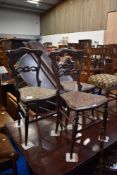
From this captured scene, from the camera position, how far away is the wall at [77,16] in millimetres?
8820

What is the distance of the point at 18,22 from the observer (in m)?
12.9

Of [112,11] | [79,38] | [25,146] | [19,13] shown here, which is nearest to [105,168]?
[25,146]

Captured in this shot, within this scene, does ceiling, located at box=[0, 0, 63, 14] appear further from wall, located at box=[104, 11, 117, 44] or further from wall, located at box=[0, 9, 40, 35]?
wall, located at box=[104, 11, 117, 44]

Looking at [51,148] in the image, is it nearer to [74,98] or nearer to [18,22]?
[74,98]

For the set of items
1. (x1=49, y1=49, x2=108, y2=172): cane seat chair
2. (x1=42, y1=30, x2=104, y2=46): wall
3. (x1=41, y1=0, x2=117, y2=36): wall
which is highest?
(x1=41, y1=0, x2=117, y2=36): wall

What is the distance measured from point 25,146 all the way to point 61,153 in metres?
0.40

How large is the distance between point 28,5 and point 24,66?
10.5 m

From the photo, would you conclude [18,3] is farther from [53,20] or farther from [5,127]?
[5,127]

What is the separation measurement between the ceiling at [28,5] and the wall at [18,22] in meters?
0.50

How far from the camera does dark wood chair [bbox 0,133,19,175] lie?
1.48 metres

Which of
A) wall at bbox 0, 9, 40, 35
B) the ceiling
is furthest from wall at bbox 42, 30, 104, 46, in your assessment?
the ceiling

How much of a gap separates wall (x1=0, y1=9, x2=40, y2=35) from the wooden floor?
11547 millimetres

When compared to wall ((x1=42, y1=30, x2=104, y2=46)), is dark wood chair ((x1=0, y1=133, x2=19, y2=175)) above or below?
below

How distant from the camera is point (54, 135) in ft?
7.06
